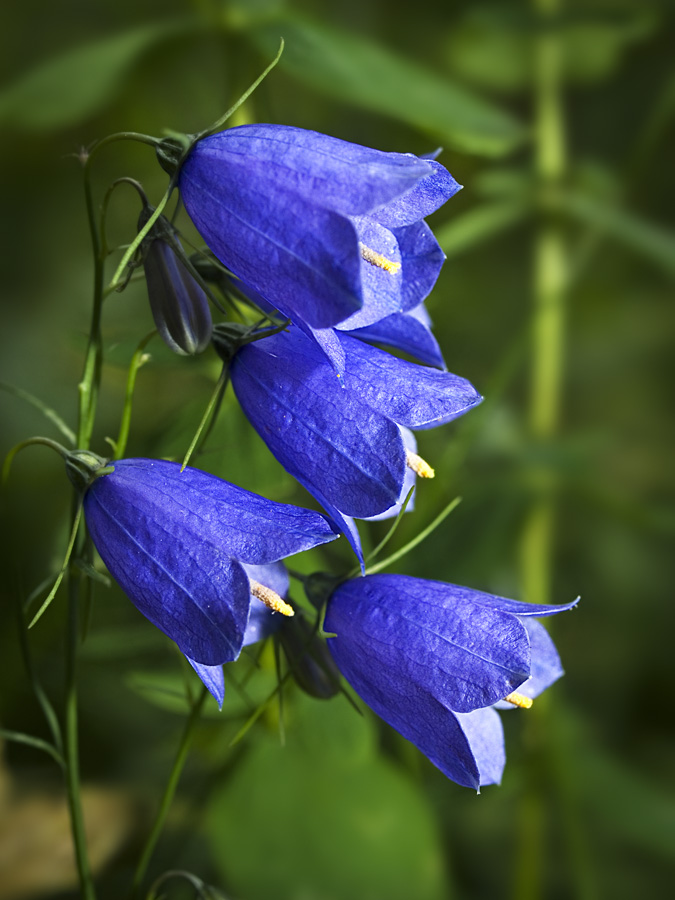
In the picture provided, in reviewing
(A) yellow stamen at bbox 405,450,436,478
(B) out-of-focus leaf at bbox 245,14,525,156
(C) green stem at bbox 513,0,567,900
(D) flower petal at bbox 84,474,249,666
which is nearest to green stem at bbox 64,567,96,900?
(D) flower petal at bbox 84,474,249,666

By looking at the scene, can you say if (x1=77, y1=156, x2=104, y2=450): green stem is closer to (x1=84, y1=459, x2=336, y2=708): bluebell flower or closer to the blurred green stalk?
(x1=84, y1=459, x2=336, y2=708): bluebell flower

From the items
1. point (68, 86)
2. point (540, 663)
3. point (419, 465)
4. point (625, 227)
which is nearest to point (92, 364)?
point (419, 465)

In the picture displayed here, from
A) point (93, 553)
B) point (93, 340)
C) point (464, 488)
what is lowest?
point (464, 488)

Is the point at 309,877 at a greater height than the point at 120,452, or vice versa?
the point at 120,452

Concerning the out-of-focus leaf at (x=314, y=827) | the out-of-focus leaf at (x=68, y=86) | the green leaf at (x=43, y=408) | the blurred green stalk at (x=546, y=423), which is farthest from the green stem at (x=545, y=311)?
the green leaf at (x=43, y=408)

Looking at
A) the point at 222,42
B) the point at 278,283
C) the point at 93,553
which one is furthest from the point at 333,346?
the point at 222,42

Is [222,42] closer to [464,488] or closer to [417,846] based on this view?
[464,488]
